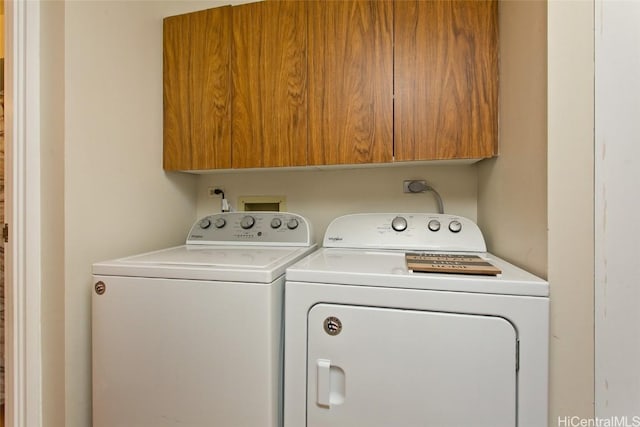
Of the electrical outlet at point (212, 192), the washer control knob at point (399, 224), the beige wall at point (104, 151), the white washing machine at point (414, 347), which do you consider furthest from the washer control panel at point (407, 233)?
the beige wall at point (104, 151)

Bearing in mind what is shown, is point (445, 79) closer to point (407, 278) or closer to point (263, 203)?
point (407, 278)

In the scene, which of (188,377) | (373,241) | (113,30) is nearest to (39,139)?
(113,30)

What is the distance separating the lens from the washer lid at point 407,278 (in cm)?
65

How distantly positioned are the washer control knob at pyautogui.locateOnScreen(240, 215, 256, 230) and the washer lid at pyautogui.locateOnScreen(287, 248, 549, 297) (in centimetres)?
53

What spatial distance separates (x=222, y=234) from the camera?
1.34 m

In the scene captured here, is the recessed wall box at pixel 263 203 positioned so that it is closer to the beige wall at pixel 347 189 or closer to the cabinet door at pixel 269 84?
the beige wall at pixel 347 189

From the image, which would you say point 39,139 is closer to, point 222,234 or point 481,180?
point 222,234

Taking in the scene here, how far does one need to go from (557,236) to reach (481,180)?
62 cm

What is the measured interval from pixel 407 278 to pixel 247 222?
865 mm

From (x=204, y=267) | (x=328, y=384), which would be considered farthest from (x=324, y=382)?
(x=204, y=267)

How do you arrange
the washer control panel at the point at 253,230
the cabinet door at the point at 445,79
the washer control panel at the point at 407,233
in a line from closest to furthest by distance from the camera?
the cabinet door at the point at 445,79, the washer control panel at the point at 407,233, the washer control panel at the point at 253,230

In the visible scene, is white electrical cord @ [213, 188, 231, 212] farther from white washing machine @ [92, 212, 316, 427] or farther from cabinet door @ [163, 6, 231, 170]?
white washing machine @ [92, 212, 316, 427]

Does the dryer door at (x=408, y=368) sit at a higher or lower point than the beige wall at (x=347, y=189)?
lower

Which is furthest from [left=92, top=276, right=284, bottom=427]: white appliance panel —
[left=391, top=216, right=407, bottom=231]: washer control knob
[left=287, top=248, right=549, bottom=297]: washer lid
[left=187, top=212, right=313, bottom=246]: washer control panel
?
[left=391, top=216, right=407, bottom=231]: washer control knob
